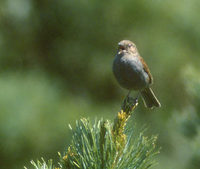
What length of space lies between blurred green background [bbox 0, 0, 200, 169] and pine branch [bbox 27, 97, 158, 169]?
4212mm

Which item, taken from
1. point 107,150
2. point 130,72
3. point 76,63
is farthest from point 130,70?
point 76,63

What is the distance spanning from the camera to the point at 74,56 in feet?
29.1

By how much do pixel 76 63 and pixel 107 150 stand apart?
272 inches

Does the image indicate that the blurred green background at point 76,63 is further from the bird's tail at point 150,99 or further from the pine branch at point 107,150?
the pine branch at point 107,150

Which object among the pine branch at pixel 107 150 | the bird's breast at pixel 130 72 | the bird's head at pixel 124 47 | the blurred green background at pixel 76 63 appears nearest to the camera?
the pine branch at pixel 107 150

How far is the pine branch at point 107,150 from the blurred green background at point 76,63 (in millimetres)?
4212

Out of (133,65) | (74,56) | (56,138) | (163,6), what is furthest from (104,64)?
(133,65)

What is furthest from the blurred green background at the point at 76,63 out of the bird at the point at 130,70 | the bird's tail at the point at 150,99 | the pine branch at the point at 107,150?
the pine branch at the point at 107,150

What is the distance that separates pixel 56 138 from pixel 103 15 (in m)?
2.66

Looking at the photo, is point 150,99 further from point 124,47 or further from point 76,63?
point 76,63

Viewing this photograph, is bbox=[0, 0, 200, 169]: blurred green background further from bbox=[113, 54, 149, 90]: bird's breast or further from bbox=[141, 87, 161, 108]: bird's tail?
bbox=[113, 54, 149, 90]: bird's breast

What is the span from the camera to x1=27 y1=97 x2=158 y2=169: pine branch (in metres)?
2.00

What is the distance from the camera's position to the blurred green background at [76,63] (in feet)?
22.4

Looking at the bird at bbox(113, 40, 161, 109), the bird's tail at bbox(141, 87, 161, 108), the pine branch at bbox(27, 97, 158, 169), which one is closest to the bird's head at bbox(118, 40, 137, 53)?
the bird at bbox(113, 40, 161, 109)
